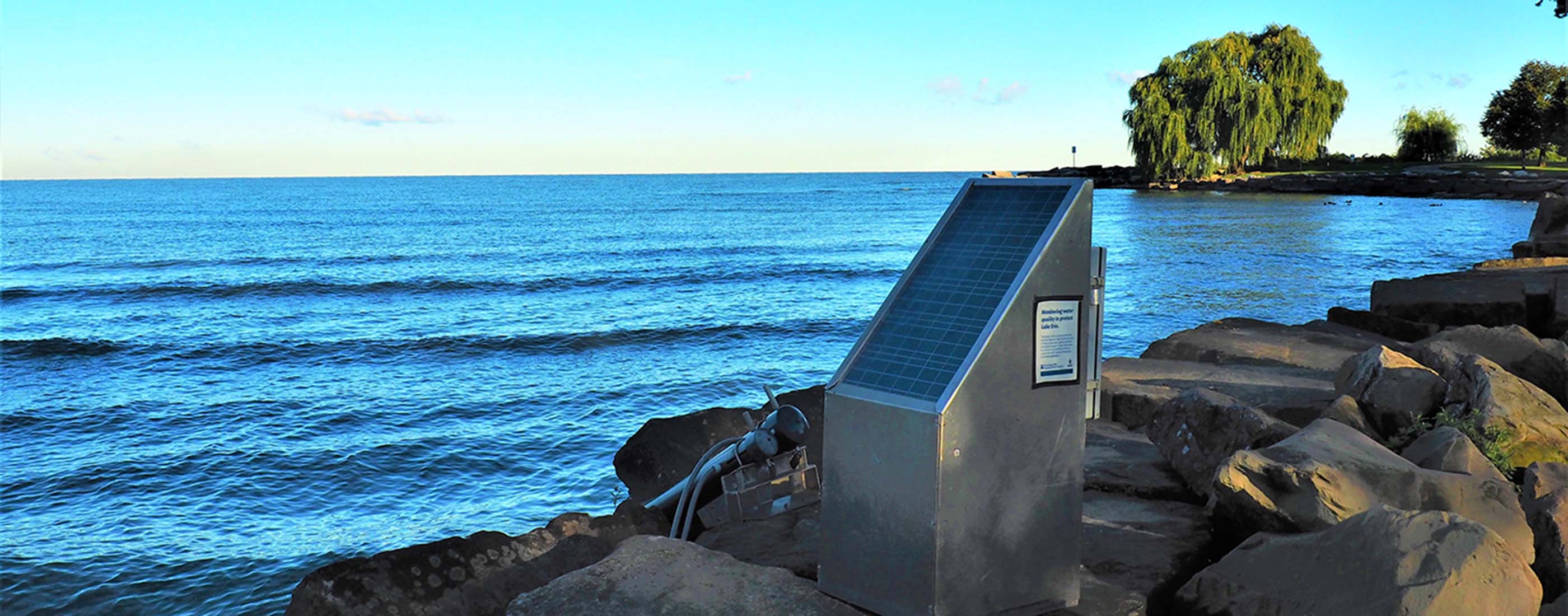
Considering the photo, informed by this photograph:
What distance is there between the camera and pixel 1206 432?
5543mm

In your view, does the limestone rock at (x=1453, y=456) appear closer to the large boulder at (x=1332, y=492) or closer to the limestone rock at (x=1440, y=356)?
the large boulder at (x=1332, y=492)

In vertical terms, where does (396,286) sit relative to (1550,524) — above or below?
below

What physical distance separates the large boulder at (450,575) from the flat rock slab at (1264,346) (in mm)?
6048

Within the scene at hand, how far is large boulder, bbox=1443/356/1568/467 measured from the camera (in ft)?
18.5

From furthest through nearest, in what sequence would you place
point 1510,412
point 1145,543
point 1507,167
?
point 1507,167 → point 1510,412 → point 1145,543

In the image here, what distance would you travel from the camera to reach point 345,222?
2557 inches

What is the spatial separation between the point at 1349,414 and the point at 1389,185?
222ft

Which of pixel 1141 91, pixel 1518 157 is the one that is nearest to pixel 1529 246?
pixel 1141 91

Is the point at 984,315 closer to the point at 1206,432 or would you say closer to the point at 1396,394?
the point at 1206,432

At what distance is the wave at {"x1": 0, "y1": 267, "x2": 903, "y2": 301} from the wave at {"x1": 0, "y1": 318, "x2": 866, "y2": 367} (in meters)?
→ 7.95

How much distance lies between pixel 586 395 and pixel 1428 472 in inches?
431

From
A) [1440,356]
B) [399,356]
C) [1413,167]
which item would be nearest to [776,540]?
[1440,356]

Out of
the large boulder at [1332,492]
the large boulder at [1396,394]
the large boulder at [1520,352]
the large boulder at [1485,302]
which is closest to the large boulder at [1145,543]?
the large boulder at [1332,492]

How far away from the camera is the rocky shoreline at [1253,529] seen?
12.2 ft
